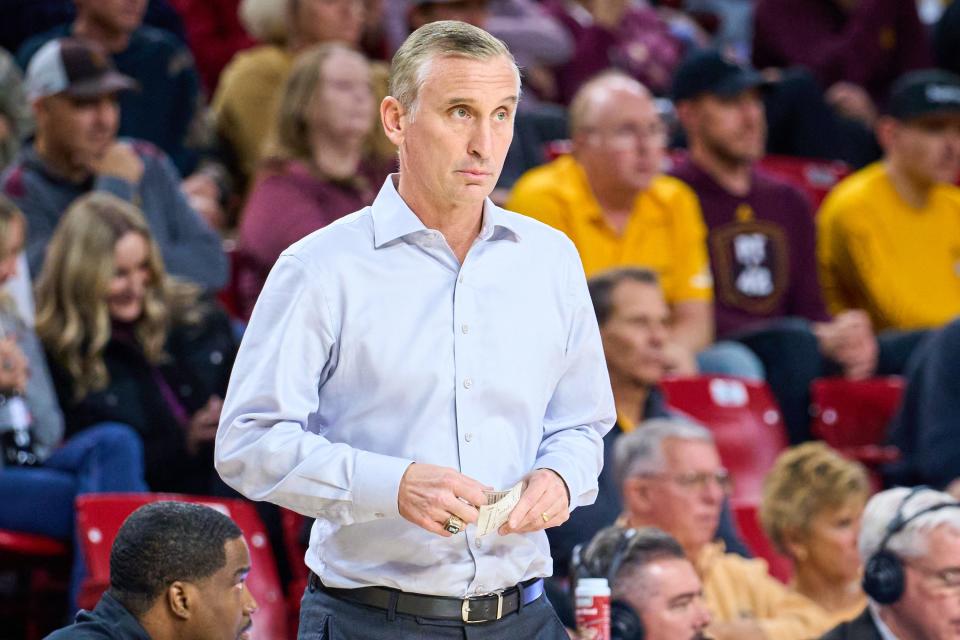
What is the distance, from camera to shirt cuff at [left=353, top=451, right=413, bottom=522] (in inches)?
88.4

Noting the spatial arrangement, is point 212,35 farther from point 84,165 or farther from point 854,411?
point 854,411

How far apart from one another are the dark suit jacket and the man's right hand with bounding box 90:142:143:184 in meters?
2.98

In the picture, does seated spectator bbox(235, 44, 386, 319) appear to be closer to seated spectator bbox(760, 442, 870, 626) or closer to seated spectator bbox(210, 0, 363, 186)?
seated spectator bbox(210, 0, 363, 186)

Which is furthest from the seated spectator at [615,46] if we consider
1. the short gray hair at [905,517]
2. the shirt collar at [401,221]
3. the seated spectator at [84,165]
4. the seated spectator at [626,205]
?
the shirt collar at [401,221]

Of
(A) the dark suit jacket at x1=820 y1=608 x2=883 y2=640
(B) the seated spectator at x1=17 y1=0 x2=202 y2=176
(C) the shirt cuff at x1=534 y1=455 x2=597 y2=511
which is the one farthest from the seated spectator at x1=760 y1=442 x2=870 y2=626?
(B) the seated spectator at x1=17 y1=0 x2=202 y2=176

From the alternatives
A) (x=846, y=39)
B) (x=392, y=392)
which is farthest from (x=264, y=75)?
(x=392, y=392)

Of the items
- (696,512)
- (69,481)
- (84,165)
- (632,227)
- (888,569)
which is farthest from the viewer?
(632,227)

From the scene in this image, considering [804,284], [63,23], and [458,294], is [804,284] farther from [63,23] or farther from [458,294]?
[458,294]

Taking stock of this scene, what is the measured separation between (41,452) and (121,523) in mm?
672

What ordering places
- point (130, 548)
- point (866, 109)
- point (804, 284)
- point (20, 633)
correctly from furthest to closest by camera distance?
point (866, 109)
point (804, 284)
point (20, 633)
point (130, 548)

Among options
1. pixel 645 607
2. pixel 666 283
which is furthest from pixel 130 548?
pixel 666 283

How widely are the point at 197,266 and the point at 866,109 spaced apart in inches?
178

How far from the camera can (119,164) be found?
582 cm

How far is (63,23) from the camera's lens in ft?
23.4
